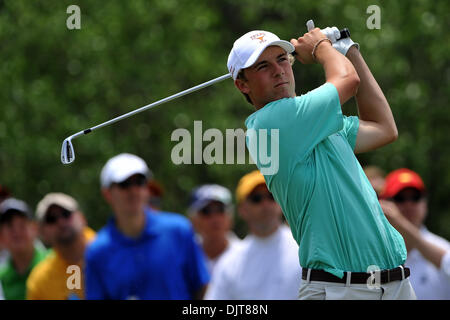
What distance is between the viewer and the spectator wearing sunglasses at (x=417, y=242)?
698cm

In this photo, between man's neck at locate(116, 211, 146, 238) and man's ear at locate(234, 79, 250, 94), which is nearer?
man's ear at locate(234, 79, 250, 94)

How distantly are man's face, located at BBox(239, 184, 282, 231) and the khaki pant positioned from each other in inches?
126

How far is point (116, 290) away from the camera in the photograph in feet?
22.4

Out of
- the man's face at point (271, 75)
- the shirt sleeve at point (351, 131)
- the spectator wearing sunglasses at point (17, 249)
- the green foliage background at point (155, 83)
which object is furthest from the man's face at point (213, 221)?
the green foliage background at point (155, 83)

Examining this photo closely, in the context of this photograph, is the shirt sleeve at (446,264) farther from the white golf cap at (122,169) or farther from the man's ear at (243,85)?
the man's ear at (243,85)

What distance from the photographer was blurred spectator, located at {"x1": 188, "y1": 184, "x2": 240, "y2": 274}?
836cm

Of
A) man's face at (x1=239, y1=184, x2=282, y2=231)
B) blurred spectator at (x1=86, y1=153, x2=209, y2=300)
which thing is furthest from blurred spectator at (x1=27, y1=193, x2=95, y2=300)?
man's face at (x1=239, y1=184, x2=282, y2=231)

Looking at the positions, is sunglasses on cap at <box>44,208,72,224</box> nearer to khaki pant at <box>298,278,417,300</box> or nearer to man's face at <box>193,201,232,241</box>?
man's face at <box>193,201,232,241</box>

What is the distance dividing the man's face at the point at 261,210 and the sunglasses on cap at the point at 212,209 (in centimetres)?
41

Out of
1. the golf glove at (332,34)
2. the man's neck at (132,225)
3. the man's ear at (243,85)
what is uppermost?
the golf glove at (332,34)

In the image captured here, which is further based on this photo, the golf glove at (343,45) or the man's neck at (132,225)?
the man's neck at (132,225)

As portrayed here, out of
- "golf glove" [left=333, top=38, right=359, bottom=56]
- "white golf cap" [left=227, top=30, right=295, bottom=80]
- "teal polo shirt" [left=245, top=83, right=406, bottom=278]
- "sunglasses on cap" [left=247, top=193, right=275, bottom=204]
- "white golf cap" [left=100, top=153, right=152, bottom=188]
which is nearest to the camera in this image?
"teal polo shirt" [left=245, top=83, right=406, bottom=278]
